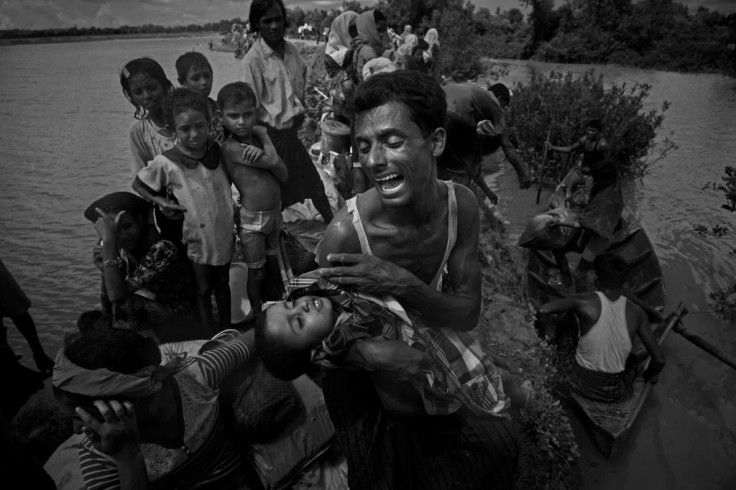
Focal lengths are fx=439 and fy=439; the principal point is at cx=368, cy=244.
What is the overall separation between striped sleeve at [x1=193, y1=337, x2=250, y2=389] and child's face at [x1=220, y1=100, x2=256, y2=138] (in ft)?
5.03

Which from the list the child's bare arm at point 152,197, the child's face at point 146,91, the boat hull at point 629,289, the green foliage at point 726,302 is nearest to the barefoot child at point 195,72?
the child's face at point 146,91

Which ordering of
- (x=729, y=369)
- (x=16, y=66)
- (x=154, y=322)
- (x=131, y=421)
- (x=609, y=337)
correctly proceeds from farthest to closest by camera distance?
(x=16, y=66)
(x=729, y=369)
(x=609, y=337)
(x=154, y=322)
(x=131, y=421)

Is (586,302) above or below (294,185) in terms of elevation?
below

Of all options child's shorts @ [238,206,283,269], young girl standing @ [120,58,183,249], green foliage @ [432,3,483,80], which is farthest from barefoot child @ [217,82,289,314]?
green foliage @ [432,3,483,80]

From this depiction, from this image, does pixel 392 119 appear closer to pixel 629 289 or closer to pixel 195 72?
pixel 195 72

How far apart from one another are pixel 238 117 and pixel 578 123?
846cm

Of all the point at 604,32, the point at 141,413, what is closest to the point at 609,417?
the point at 141,413

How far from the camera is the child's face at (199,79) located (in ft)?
11.8

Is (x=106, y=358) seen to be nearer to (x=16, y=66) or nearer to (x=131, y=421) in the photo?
(x=131, y=421)

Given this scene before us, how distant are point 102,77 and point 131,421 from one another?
27.3 m

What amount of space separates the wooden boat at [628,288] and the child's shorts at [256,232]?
10.1 ft

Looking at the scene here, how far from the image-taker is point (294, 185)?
4.14 metres

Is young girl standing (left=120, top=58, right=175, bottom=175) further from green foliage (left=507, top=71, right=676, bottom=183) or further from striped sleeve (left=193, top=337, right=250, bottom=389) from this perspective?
green foliage (left=507, top=71, right=676, bottom=183)

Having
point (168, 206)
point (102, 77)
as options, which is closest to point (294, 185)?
point (168, 206)
